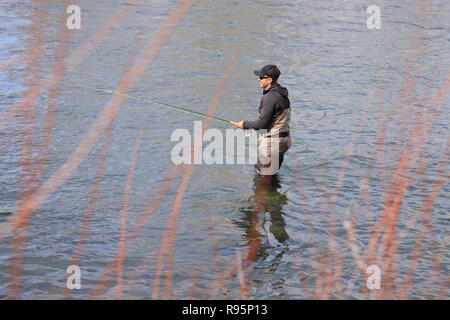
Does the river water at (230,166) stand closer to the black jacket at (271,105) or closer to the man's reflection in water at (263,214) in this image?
the man's reflection in water at (263,214)

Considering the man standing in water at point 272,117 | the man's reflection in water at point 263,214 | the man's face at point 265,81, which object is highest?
the man's face at point 265,81

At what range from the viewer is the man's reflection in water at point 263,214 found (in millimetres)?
7437

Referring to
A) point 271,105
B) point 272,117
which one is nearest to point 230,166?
point 272,117

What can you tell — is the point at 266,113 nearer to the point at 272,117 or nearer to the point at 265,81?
the point at 272,117

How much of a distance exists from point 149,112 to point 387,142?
3930 mm

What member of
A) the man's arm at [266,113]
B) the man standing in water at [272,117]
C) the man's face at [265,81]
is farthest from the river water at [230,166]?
the man's face at [265,81]

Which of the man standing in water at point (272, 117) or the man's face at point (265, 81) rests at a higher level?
the man's face at point (265, 81)

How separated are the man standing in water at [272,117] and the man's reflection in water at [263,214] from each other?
0.35m

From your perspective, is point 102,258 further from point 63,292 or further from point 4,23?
point 4,23

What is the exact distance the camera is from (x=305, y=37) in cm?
1748

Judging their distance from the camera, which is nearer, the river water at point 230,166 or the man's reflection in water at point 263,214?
the river water at point 230,166
